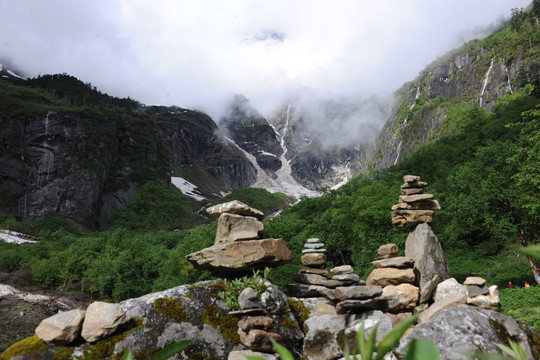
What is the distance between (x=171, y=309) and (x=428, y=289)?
8.13 meters

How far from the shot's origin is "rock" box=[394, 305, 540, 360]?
6363 mm

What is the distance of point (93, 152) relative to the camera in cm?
8850

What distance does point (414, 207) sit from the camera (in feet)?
40.5

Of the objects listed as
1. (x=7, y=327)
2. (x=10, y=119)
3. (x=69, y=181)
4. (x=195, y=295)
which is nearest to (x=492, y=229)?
(x=195, y=295)

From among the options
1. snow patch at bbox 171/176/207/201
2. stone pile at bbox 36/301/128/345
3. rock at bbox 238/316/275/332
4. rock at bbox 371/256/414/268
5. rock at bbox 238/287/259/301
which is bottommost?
rock at bbox 238/316/275/332

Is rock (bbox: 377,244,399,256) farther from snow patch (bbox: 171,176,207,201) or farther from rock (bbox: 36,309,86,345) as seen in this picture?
snow patch (bbox: 171,176,207,201)

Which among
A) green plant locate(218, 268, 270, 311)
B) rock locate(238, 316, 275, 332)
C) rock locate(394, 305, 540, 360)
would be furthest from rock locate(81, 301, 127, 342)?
rock locate(394, 305, 540, 360)

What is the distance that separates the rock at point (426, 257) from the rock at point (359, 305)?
2.00 m

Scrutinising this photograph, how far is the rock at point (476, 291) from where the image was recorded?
8266 millimetres

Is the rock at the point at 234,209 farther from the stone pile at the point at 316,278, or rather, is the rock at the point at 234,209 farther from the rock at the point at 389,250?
the rock at the point at 389,250

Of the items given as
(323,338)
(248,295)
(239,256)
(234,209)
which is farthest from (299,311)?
(234,209)

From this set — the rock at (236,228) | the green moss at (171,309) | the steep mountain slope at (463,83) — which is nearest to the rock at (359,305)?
the rock at (236,228)

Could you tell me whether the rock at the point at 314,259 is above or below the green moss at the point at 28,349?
above

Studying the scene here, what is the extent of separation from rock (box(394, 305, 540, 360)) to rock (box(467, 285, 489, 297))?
1.09 meters
